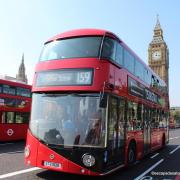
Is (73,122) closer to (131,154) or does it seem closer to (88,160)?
(88,160)

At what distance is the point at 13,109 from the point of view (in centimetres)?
1892

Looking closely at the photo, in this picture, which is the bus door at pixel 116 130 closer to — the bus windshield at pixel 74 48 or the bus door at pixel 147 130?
the bus windshield at pixel 74 48

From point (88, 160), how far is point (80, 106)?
51.6 inches

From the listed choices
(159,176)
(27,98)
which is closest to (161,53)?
(27,98)

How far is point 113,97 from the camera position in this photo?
8.87 metres

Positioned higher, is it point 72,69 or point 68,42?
point 68,42

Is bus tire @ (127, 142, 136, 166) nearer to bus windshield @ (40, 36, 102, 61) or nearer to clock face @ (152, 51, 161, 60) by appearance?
bus windshield @ (40, 36, 102, 61)

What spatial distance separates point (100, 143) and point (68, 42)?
2.95m

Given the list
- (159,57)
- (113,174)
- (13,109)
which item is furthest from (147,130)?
(159,57)

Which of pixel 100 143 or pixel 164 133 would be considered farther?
pixel 164 133

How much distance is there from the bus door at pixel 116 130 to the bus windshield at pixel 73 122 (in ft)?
1.33

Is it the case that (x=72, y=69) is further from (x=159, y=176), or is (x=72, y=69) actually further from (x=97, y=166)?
(x=159, y=176)

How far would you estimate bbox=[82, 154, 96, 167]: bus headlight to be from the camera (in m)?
7.89

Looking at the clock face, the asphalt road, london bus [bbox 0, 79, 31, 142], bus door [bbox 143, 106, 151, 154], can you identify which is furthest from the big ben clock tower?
the asphalt road
